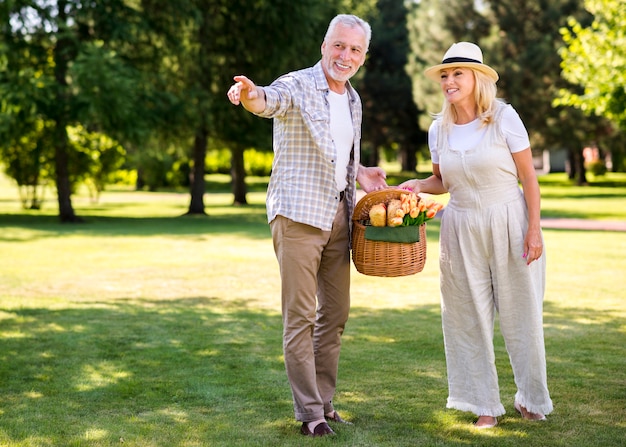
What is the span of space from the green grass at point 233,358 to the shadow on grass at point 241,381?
17 millimetres

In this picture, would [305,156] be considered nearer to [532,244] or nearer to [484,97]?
[484,97]

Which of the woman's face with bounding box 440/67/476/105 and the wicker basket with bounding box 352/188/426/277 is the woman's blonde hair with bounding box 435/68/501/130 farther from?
the wicker basket with bounding box 352/188/426/277

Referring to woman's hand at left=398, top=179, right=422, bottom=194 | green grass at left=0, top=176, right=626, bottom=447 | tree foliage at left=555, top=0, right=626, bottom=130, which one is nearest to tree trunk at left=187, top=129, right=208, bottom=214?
tree foliage at left=555, top=0, right=626, bottom=130

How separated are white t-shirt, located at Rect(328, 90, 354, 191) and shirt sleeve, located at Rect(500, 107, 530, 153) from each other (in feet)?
2.89

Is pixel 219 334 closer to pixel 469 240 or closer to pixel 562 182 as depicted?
pixel 469 240

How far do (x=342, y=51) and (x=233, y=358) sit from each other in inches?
121

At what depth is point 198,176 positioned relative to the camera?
28.2 meters

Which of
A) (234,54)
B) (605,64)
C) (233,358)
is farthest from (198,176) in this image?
(233,358)

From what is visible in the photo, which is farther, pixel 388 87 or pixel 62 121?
pixel 388 87

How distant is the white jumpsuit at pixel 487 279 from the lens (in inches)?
193

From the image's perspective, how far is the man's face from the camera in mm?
4699

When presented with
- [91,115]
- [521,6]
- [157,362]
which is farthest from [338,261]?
[521,6]

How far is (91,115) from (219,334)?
52.1 feet

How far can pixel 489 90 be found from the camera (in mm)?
4926
